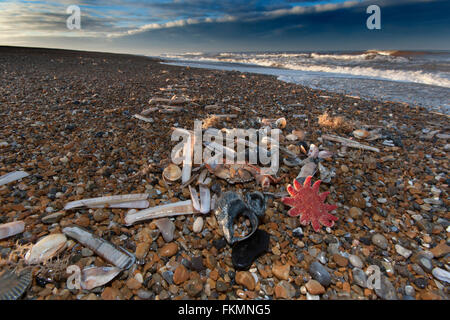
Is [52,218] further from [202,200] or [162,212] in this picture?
[202,200]

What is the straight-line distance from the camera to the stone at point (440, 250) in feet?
8.73

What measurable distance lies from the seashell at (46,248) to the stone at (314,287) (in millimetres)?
2567

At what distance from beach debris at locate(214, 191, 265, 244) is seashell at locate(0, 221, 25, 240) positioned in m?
2.21

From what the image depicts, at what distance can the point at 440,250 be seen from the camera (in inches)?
107

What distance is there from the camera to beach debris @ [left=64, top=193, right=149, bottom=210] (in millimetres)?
3009

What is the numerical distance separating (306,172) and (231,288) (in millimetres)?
2277

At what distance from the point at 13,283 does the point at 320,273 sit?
289 cm

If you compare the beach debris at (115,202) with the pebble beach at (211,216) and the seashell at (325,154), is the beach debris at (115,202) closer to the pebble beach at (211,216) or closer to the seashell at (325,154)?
the pebble beach at (211,216)

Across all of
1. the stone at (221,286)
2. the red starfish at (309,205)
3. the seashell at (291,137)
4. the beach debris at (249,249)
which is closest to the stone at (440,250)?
the red starfish at (309,205)

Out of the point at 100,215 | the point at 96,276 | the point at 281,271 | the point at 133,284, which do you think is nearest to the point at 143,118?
the point at 100,215

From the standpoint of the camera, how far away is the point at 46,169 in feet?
12.1

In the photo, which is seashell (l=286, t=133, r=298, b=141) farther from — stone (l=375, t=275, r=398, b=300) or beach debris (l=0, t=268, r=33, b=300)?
beach debris (l=0, t=268, r=33, b=300)

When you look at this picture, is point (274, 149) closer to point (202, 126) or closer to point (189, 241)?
point (202, 126)
